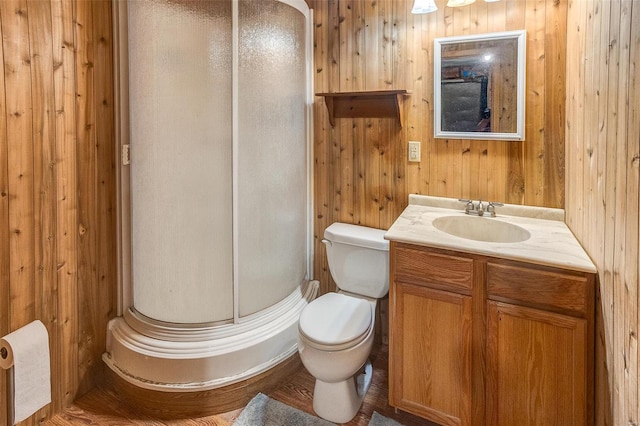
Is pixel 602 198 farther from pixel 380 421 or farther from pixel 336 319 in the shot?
pixel 380 421

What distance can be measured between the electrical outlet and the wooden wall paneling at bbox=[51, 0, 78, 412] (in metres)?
1.70

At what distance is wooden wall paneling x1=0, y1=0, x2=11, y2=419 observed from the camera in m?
1.49

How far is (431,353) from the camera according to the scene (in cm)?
163

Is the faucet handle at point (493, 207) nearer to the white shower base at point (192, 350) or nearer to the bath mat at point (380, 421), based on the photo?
the bath mat at point (380, 421)

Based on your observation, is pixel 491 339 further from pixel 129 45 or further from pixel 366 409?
pixel 129 45

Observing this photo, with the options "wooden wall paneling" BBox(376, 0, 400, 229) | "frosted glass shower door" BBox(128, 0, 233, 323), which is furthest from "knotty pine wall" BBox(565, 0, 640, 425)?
"frosted glass shower door" BBox(128, 0, 233, 323)

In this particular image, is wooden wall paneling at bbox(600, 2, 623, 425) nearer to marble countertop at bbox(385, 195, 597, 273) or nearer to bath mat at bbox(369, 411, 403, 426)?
marble countertop at bbox(385, 195, 597, 273)

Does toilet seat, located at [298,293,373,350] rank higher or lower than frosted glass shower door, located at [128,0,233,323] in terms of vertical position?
lower

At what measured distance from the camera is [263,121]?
78.0 inches

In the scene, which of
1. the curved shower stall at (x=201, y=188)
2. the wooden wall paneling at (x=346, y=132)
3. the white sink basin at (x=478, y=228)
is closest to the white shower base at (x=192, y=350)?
the curved shower stall at (x=201, y=188)

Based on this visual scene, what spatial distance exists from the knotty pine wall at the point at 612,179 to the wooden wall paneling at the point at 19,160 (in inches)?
82.8

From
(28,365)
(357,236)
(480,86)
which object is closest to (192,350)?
(28,365)

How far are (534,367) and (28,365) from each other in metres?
2.00

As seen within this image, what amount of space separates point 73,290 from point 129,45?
1.24 metres
